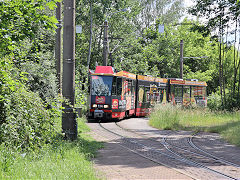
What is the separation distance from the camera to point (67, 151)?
8.39 metres

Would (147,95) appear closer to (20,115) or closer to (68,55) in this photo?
(68,55)

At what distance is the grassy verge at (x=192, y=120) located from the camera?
56.8 ft

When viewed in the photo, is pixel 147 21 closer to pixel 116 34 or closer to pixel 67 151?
pixel 116 34

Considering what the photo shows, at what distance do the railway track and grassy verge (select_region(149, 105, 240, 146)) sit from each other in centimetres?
412

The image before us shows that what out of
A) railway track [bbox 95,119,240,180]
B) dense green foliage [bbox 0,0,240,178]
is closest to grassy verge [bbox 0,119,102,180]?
dense green foliage [bbox 0,0,240,178]

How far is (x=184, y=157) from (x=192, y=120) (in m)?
9.94

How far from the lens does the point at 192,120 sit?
19.5 metres

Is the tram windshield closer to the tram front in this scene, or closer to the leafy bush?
the tram front

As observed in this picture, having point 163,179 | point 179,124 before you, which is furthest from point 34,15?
point 179,124

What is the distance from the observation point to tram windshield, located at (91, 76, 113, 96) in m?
19.8

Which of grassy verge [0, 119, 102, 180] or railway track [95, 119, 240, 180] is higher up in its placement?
grassy verge [0, 119, 102, 180]

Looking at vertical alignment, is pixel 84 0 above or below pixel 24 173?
above

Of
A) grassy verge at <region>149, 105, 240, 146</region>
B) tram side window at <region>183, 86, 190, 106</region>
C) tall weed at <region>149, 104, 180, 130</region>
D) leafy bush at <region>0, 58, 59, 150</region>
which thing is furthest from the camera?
tram side window at <region>183, 86, 190, 106</region>

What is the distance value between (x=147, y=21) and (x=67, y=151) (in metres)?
45.7
